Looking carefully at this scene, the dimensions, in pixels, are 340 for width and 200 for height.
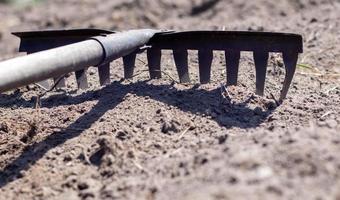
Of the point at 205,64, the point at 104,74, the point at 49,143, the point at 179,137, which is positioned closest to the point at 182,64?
the point at 205,64

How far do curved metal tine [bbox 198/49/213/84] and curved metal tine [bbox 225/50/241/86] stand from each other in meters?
0.11

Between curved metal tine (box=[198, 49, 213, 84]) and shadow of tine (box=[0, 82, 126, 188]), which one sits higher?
curved metal tine (box=[198, 49, 213, 84])

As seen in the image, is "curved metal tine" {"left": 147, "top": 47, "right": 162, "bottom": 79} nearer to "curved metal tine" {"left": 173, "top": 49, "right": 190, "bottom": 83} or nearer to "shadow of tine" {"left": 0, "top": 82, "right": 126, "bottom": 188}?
"curved metal tine" {"left": 173, "top": 49, "right": 190, "bottom": 83}

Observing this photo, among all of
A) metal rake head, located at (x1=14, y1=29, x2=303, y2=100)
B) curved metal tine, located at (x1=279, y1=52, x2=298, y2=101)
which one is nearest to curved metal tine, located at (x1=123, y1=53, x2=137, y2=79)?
metal rake head, located at (x1=14, y1=29, x2=303, y2=100)

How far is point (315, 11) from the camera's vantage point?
4.91 metres

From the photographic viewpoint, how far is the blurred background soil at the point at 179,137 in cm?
173

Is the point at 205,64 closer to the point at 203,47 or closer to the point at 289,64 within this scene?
the point at 203,47

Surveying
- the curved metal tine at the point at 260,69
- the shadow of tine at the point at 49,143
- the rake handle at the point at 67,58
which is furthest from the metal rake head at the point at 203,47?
the shadow of tine at the point at 49,143

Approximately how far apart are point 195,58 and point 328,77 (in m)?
→ 0.84

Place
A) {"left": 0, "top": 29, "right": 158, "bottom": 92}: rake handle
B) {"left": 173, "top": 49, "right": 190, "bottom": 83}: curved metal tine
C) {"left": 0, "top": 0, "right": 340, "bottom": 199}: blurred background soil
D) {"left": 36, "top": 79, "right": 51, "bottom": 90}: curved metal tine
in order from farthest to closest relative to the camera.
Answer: {"left": 36, "top": 79, "right": 51, "bottom": 90}: curved metal tine → {"left": 173, "top": 49, "right": 190, "bottom": 83}: curved metal tine → {"left": 0, "top": 29, "right": 158, "bottom": 92}: rake handle → {"left": 0, "top": 0, "right": 340, "bottom": 199}: blurred background soil

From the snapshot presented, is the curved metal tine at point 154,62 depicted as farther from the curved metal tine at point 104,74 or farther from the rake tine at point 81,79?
the rake tine at point 81,79

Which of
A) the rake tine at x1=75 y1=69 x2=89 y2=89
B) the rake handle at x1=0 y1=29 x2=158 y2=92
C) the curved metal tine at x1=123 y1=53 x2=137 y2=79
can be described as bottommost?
the rake tine at x1=75 y1=69 x2=89 y2=89

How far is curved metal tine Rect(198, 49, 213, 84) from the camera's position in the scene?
3053mm

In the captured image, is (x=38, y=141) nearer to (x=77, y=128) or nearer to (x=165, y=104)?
(x=77, y=128)
